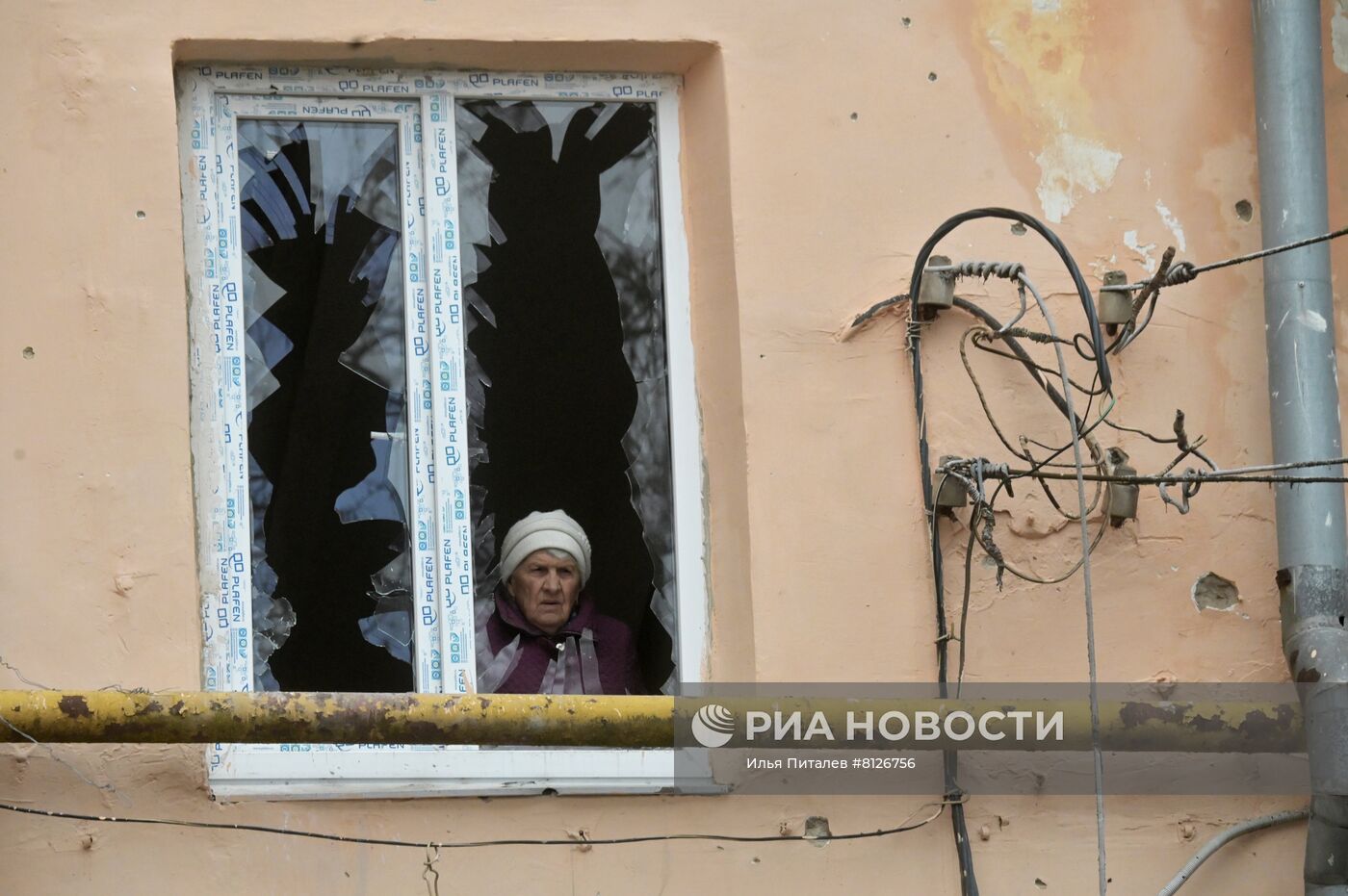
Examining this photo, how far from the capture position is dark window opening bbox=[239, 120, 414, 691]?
538 centimetres

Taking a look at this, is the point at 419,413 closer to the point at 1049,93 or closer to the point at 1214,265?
the point at 1049,93

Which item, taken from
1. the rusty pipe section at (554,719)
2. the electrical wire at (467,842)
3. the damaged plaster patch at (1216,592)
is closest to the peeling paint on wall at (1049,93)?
the damaged plaster patch at (1216,592)

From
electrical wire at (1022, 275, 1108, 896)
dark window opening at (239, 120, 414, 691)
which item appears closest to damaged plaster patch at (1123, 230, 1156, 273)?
electrical wire at (1022, 275, 1108, 896)

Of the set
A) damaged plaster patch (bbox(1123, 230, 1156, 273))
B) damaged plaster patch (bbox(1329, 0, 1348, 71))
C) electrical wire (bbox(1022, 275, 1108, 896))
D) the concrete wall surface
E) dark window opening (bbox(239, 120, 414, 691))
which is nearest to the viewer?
electrical wire (bbox(1022, 275, 1108, 896))

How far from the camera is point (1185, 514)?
→ 217 inches

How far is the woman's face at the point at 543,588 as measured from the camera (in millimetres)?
5613

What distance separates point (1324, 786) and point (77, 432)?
299cm

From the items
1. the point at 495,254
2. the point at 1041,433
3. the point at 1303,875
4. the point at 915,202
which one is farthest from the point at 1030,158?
the point at 1303,875

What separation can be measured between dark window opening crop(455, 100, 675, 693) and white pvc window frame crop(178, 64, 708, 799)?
63 mm

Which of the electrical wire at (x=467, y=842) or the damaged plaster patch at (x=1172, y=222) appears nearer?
the electrical wire at (x=467, y=842)

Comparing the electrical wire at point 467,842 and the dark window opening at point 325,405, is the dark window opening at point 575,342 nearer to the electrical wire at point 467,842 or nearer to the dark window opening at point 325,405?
the dark window opening at point 325,405

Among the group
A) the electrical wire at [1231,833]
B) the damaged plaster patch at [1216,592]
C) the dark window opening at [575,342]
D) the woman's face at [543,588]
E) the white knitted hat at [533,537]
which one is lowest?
the electrical wire at [1231,833]

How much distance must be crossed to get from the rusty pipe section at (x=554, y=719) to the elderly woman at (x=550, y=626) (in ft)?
2.07

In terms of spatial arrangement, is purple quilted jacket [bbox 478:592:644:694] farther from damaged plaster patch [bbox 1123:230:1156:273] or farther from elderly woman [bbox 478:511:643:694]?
damaged plaster patch [bbox 1123:230:1156:273]
